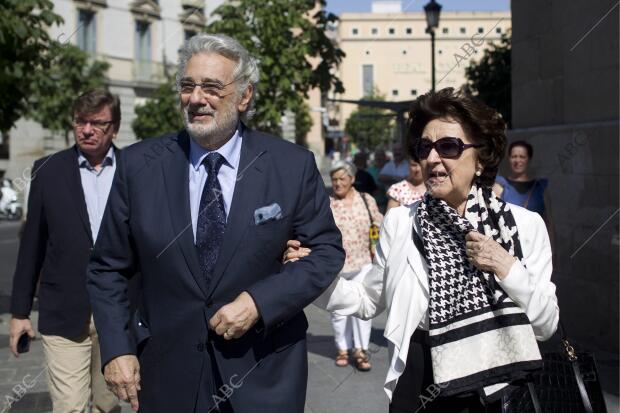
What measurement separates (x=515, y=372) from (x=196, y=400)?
107cm

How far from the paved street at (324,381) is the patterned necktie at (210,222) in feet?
10.4

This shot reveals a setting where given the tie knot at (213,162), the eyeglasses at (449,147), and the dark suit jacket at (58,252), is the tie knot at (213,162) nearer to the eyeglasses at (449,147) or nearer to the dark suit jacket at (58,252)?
the eyeglasses at (449,147)

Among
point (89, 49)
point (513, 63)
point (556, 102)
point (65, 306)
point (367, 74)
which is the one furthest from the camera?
point (367, 74)

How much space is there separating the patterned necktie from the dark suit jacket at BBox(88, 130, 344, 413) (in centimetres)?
4

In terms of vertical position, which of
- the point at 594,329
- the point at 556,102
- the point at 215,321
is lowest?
the point at 594,329

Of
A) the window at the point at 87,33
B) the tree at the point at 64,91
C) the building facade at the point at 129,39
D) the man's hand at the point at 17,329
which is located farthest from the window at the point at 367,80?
the man's hand at the point at 17,329

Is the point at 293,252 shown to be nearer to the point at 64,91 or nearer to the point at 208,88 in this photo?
the point at 208,88

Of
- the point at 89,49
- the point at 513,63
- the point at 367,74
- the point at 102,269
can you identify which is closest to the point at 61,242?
the point at 102,269

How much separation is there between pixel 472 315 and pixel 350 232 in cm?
468

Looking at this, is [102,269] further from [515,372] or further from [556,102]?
[556,102]

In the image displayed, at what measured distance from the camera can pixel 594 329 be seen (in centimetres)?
746

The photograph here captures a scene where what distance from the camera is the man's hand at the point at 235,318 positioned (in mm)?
2686

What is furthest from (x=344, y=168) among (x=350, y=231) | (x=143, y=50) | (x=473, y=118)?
(x=143, y=50)

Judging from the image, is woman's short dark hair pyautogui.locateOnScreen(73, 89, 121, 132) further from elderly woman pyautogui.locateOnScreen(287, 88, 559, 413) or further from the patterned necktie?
elderly woman pyautogui.locateOnScreen(287, 88, 559, 413)
